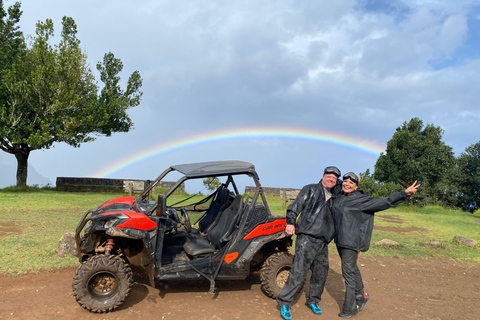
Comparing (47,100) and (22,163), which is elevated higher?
(47,100)

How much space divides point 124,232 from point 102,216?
0.44 meters

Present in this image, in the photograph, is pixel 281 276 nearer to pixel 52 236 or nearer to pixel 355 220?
pixel 355 220

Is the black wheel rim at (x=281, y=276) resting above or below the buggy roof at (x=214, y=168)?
below

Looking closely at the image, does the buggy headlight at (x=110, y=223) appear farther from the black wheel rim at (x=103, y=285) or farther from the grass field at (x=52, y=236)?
the grass field at (x=52, y=236)

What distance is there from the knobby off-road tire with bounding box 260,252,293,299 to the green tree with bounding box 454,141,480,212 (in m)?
43.2

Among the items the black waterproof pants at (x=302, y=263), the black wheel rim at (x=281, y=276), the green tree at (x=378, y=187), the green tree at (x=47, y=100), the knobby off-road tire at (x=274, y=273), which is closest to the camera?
the black waterproof pants at (x=302, y=263)

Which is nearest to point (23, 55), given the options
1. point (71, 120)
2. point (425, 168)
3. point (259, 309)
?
point (71, 120)

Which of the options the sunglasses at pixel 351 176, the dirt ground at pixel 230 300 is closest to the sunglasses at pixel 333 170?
the sunglasses at pixel 351 176

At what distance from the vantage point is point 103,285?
469 centimetres

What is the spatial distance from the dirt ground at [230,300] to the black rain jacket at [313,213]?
3.75 feet

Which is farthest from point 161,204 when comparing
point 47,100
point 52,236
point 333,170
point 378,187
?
point 378,187

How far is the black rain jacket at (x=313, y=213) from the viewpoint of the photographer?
476cm

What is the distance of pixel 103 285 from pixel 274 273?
7.76 ft

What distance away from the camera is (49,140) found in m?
23.0
